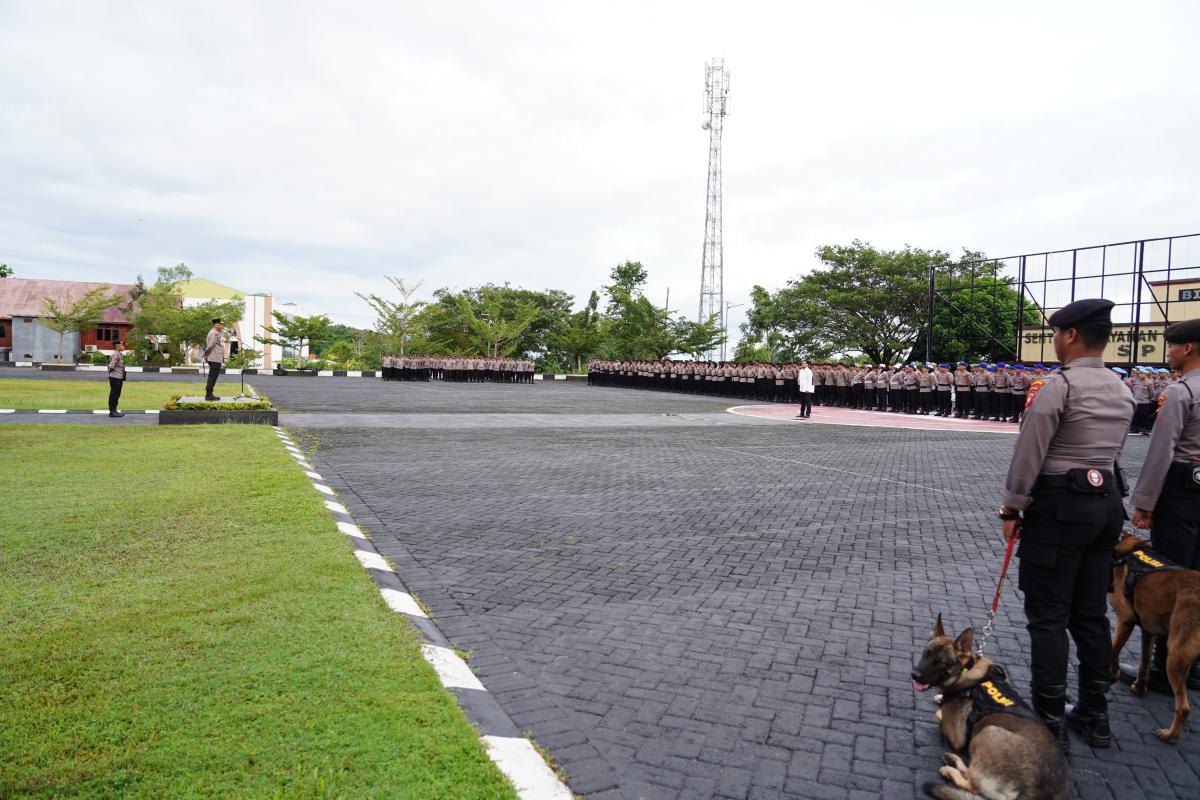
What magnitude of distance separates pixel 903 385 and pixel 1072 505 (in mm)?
22949

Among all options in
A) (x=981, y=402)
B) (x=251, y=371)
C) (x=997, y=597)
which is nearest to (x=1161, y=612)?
(x=997, y=597)

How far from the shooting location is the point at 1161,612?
3.49 metres

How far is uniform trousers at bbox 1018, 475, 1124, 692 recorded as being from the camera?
327cm

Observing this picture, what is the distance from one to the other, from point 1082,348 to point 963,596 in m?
2.46

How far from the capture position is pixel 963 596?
17.1 feet

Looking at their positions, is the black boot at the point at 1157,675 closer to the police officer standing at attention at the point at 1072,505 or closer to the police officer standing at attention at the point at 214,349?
the police officer standing at attention at the point at 1072,505

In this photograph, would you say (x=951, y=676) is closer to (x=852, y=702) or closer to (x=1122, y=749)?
(x=852, y=702)

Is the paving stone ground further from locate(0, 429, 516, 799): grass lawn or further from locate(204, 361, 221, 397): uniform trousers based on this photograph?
locate(204, 361, 221, 397): uniform trousers

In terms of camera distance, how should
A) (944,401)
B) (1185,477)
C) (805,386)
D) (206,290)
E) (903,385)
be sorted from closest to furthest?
(1185,477)
(805,386)
(944,401)
(903,385)
(206,290)

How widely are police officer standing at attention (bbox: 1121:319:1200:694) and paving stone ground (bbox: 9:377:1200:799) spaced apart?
1.24 ft

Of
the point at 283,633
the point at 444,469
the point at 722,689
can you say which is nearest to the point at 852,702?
the point at 722,689

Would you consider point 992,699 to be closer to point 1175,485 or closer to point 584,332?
point 1175,485

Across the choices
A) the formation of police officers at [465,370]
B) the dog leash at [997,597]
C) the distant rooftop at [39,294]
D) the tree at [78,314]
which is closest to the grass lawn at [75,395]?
the formation of police officers at [465,370]

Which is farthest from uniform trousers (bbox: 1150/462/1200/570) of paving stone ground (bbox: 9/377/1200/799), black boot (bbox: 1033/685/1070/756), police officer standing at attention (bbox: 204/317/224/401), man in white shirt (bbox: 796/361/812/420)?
man in white shirt (bbox: 796/361/812/420)
